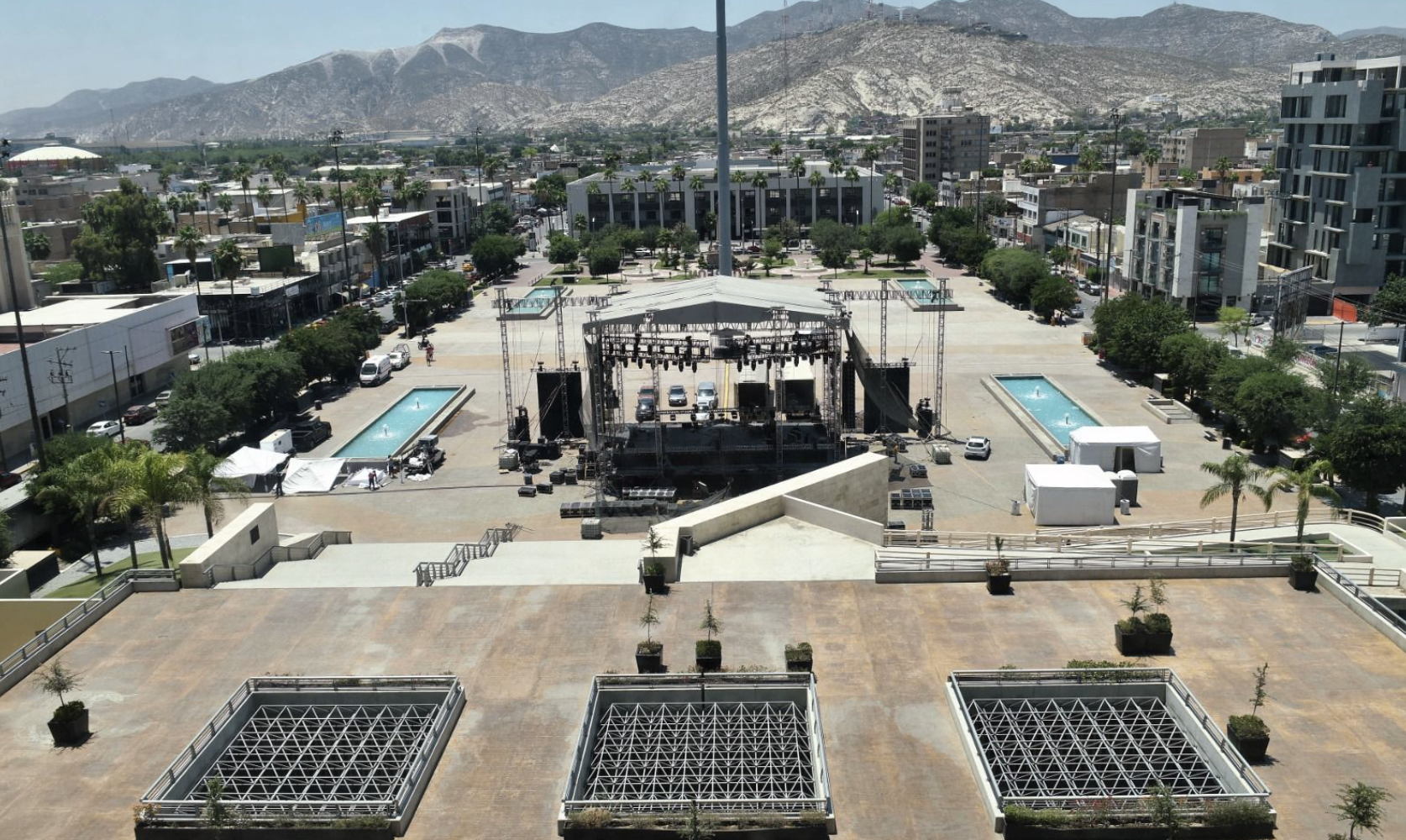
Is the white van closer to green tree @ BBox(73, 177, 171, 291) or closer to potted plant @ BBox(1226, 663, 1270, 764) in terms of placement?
green tree @ BBox(73, 177, 171, 291)

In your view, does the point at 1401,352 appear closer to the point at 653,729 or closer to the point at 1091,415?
the point at 1091,415

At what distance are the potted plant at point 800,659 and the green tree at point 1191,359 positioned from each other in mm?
41792

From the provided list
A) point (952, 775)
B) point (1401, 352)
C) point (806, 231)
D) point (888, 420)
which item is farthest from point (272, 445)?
point (806, 231)

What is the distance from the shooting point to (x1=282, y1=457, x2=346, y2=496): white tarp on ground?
49.8 metres

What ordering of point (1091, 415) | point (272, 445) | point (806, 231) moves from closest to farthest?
point (272, 445) → point (1091, 415) → point (806, 231)

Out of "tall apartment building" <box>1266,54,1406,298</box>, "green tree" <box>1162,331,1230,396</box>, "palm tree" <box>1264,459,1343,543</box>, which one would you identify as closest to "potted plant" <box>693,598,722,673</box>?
"palm tree" <box>1264,459,1343,543</box>

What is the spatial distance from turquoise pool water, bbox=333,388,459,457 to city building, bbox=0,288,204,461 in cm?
1282

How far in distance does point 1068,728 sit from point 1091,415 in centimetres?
4342

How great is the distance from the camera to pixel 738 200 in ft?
486

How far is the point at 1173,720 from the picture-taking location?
1933 cm

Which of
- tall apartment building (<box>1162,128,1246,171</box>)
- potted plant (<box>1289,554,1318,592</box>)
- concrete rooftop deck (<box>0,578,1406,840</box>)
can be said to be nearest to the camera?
concrete rooftop deck (<box>0,578,1406,840</box>)

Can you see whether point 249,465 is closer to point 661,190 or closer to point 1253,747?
point 1253,747

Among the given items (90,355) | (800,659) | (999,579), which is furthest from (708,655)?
(90,355)

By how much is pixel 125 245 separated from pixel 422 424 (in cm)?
4900
